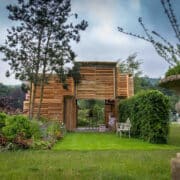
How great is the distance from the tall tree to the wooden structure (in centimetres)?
193

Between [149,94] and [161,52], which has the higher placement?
[149,94]

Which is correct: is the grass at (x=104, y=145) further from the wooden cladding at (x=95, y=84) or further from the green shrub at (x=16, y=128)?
the wooden cladding at (x=95, y=84)

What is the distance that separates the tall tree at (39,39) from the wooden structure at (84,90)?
6.34ft

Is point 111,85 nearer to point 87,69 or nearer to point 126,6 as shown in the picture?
point 87,69

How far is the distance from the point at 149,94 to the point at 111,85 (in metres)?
10.3

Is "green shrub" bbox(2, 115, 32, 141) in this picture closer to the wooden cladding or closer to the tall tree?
the tall tree

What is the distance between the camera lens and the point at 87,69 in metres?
30.0

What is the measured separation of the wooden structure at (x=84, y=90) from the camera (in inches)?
1141

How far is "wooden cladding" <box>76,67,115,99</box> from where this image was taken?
2983cm

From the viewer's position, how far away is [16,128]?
51.0 feet

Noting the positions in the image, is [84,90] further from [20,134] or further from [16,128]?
[20,134]

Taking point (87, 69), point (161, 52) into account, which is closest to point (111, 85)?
point (87, 69)

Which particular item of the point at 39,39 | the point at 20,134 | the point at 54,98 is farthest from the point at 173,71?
the point at 54,98

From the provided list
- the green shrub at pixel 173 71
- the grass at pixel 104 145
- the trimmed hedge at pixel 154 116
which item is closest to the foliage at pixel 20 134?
the grass at pixel 104 145
